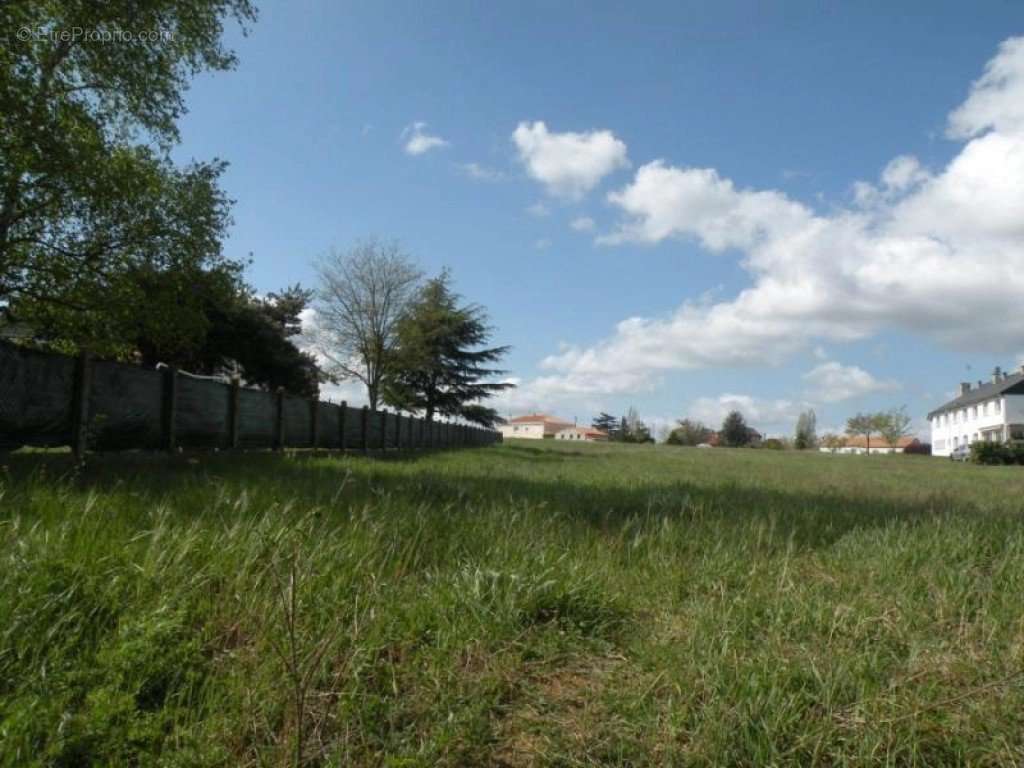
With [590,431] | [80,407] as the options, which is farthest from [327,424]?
[590,431]

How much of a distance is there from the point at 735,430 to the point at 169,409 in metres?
96.6

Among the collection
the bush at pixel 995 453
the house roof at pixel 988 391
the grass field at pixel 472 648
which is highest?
A: the house roof at pixel 988 391

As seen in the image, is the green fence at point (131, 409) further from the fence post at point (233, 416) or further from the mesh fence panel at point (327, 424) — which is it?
the mesh fence panel at point (327, 424)

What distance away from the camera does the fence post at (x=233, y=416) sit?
433 inches

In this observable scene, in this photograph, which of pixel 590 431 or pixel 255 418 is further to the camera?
pixel 590 431

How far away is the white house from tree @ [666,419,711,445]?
32.3 meters

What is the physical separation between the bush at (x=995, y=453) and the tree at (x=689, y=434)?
5878 centimetres

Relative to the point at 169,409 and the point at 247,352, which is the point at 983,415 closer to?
the point at 247,352

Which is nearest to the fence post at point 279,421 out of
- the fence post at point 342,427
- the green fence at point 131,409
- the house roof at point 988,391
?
the green fence at point 131,409

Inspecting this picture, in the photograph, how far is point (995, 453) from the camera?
121 ft

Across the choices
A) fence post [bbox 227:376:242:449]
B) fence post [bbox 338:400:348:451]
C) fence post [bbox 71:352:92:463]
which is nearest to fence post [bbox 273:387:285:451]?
fence post [bbox 227:376:242:449]

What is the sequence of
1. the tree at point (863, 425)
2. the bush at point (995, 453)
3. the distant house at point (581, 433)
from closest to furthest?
the bush at point (995, 453)
the tree at point (863, 425)
the distant house at point (581, 433)

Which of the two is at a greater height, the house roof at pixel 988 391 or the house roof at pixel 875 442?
the house roof at pixel 988 391

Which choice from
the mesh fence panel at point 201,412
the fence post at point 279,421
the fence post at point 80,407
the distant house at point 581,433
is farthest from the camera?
the distant house at point 581,433
